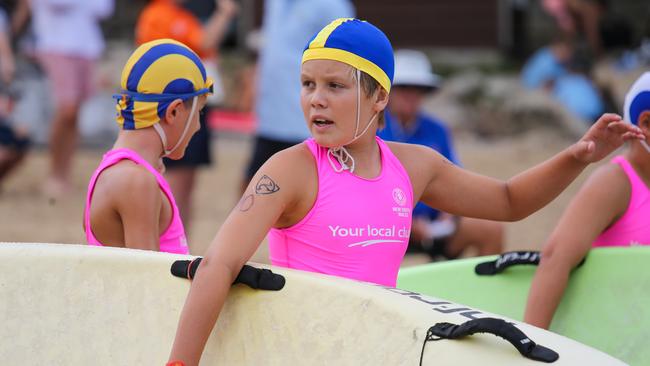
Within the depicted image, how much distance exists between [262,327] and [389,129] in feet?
9.80

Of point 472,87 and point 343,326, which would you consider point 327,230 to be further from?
point 472,87

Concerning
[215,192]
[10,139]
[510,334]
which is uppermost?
[510,334]

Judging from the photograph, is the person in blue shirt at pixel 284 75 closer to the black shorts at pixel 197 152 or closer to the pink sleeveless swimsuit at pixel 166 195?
the black shorts at pixel 197 152

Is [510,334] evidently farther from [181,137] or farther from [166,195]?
[181,137]

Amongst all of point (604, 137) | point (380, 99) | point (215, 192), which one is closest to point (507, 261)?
point (604, 137)

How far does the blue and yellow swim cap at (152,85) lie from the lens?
3492 mm

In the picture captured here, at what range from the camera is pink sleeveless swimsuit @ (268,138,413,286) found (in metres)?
2.97

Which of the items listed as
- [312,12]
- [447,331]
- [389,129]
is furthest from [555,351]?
[312,12]

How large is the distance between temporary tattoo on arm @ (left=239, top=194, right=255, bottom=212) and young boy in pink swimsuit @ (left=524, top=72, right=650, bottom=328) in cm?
123

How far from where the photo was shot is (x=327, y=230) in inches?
117

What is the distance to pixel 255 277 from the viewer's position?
2.82 meters

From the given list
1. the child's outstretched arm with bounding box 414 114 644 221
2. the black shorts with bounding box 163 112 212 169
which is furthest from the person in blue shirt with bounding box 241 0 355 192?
the child's outstretched arm with bounding box 414 114 644 221

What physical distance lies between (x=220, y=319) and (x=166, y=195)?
2.17ft

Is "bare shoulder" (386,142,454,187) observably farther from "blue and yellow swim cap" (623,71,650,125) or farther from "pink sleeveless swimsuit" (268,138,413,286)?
"blue and yellow swim cap" (623,71,650,125)
